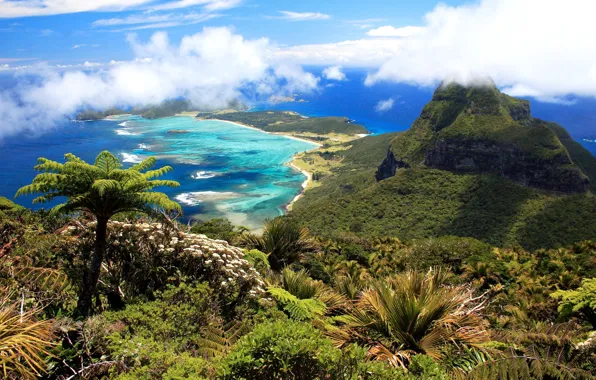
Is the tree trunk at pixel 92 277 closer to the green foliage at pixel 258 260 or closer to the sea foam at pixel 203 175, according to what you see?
the green foliage at pixel 258 260

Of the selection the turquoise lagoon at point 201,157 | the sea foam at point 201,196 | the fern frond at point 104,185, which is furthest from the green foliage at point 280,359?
the sea foam at point 201,196

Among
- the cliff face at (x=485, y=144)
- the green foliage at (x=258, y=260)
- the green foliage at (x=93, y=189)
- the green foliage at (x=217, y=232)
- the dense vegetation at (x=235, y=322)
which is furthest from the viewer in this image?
the cliff face at (x=485, y=144)

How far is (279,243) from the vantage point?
1272cm

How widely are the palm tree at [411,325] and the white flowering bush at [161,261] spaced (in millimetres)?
3053

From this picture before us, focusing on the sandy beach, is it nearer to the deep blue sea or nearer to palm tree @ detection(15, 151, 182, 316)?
the deep blue sea

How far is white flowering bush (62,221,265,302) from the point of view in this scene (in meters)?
8.31

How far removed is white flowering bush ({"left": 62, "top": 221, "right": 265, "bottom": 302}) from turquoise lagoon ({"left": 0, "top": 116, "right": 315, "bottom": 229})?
35.4 metres

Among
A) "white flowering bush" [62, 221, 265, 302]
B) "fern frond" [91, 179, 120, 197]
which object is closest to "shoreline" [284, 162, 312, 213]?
"white flowering bush" [62, 221, 265, 302]

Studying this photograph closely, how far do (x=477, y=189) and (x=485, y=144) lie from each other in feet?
35.2

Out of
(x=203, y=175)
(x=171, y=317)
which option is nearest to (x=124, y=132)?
(x=203, y=175)

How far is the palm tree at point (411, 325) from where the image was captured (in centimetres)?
528

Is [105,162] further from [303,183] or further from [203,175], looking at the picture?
[203,175]

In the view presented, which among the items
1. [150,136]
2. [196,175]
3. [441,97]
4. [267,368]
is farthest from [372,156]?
[267,368]

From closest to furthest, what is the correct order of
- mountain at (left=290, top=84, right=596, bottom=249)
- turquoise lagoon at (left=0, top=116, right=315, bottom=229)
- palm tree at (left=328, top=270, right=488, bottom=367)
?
1. palm tree at (left=328, top=270, right=488, bottom=367)
2. mountain at (left=290, top=84, right=596, bottom=249)
3. turquoise lagoon at (left=0, top=116, right=315, bottom=229)
